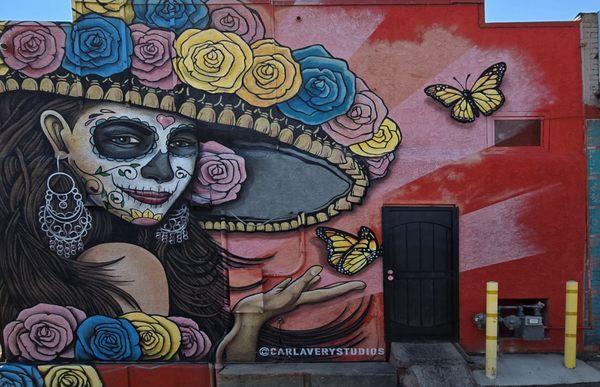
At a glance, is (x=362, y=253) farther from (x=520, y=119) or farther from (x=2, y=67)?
(x=2, y=67)

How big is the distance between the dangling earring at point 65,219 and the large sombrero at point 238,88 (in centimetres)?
119

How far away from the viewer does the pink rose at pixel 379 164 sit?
523 cm

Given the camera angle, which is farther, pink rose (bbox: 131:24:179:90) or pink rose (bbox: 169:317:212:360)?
pink rose (bbox: 169:317:212:360)

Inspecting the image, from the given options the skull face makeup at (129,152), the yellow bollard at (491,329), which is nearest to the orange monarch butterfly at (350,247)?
the yellow bollard at (491,329)

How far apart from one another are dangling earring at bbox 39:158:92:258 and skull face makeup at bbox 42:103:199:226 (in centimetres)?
25

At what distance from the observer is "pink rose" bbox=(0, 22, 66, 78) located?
5.14 m

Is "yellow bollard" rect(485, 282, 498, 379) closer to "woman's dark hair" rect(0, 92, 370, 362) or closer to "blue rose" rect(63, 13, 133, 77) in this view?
"woman's dark hair" rect(0, 92, 370, 362)

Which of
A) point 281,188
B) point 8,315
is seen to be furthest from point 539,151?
point 8,315

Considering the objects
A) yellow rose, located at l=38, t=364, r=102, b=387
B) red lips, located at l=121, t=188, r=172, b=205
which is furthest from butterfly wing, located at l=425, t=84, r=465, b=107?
yellow rose, located at l=38, t=364, r=102, b=387

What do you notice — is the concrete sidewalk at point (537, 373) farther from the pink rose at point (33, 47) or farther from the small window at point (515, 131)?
the pink rose at point (33, 47)

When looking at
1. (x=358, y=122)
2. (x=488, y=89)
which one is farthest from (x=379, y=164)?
Answer: (x=488, y=89)

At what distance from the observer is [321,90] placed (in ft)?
17.0

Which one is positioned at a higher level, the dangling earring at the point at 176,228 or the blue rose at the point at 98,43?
the blue rose at the point at 98,43

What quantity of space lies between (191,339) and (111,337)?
3.22 feet
